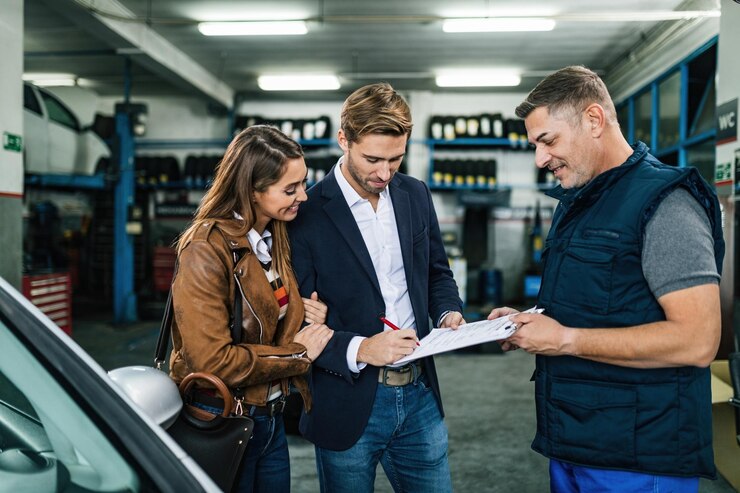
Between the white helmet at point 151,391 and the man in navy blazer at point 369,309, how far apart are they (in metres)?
0.48

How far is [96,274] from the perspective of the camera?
11695 millimetres

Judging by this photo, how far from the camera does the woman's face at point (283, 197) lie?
1.65 m

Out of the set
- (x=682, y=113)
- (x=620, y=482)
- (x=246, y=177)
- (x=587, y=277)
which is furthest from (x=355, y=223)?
(x=682, y=113)

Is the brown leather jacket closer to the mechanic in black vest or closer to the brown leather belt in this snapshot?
the brown leather belt

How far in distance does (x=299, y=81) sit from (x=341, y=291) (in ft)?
28.1

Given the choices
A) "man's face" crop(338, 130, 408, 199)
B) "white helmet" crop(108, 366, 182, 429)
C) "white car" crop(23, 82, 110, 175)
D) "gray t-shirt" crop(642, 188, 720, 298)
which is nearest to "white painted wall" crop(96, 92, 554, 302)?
"white car" crop(23, 82, 110, 175)

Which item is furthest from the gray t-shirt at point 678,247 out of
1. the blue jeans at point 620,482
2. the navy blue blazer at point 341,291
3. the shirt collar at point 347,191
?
the shirt collar at point 347,191

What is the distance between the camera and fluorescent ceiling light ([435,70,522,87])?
393 inches

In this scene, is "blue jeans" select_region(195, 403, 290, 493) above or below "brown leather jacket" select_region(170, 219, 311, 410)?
below

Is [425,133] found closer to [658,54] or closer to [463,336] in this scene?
[658,54]

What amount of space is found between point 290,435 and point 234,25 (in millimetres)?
5188

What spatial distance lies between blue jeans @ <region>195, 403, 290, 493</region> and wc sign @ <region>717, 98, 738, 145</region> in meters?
3.76

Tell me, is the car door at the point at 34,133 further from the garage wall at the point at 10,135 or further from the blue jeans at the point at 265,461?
the blue jeans at the point at 265,461

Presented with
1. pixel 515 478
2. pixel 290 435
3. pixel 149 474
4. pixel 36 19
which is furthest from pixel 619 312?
pixel 36 19
